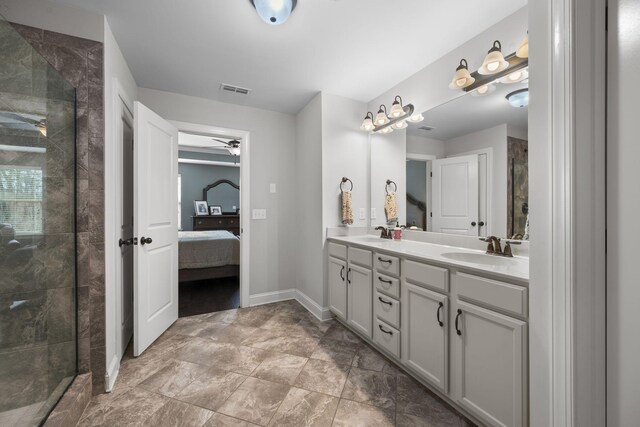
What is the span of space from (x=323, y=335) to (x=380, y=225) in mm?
1250

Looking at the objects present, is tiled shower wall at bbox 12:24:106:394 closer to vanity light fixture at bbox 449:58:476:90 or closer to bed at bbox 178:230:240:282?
bed at bbox 178:230:240:282

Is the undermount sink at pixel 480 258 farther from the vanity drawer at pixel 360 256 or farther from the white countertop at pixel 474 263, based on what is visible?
the vanity drawer at pixel 360 256

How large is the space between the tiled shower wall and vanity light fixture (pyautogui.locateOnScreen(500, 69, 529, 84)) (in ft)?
8.33

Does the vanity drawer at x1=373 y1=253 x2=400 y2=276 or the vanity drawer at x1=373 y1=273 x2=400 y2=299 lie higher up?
the vanity drawer at x1=373 y1=253 x2=400 y2=276

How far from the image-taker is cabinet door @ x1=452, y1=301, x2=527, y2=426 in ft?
3.69

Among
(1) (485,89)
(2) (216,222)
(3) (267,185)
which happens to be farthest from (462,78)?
(2) (216,222)

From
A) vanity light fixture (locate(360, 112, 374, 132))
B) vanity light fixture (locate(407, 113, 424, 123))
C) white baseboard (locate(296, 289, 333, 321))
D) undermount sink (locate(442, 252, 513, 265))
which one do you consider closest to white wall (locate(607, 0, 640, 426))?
undermount sink (locate(442, 252, 513, 265))

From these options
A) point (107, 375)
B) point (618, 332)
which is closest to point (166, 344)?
point (107, 375)

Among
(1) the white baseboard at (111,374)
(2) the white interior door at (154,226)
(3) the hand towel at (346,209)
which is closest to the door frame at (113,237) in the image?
(1) the white baseboard at (111,374)

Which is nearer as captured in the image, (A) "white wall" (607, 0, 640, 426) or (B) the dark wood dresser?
(A) "white wall" (607, 0, 640, 426)

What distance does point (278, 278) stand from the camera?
10.8 ft

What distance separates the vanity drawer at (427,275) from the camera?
1468 millimetres

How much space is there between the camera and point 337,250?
8.36ft

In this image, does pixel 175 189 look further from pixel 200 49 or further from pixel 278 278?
pixel 278 278
